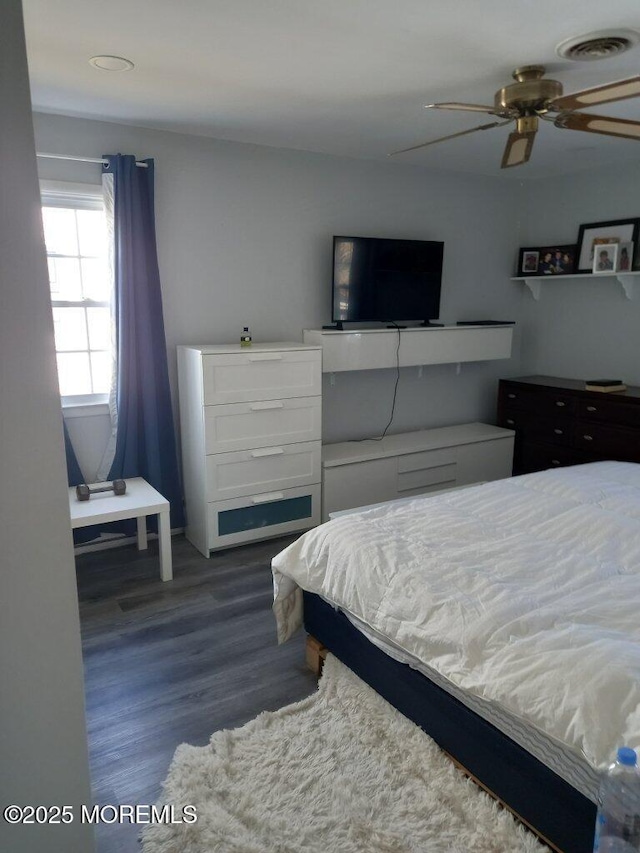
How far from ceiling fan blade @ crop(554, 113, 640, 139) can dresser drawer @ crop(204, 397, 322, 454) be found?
6.27 ft

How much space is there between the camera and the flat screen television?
12.4ft

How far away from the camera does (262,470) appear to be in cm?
339

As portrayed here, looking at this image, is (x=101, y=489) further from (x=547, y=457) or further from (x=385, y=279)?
(x=547, y=457)

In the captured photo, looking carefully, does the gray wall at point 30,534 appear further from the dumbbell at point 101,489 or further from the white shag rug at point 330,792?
the dumbbell at point 101,489

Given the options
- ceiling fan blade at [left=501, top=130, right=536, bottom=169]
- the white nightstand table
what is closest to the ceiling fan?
ceiling fan blade at [left=501, top=130, right=536, bottom=169]

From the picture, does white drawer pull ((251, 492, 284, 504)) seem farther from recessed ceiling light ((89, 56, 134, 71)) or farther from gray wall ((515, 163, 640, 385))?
gray wall ((515, 163, 640, 385))

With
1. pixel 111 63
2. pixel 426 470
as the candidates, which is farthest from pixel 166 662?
pixel 111 63

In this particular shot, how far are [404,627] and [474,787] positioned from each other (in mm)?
480

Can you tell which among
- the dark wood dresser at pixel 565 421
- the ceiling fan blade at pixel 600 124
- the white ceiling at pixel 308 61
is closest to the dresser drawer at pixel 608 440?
the dark wood dresser at pixel 565 421

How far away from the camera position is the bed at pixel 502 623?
1333 millimetres

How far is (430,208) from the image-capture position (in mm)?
4305

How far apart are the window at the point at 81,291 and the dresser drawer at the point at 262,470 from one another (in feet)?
2.77

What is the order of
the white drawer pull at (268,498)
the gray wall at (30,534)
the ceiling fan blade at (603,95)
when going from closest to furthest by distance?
the gray wall at (30,534)
the ceiling fan blade at (603,95)
the white drawer pull at (268,498)

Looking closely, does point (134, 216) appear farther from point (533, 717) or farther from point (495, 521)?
point (533, 717)
